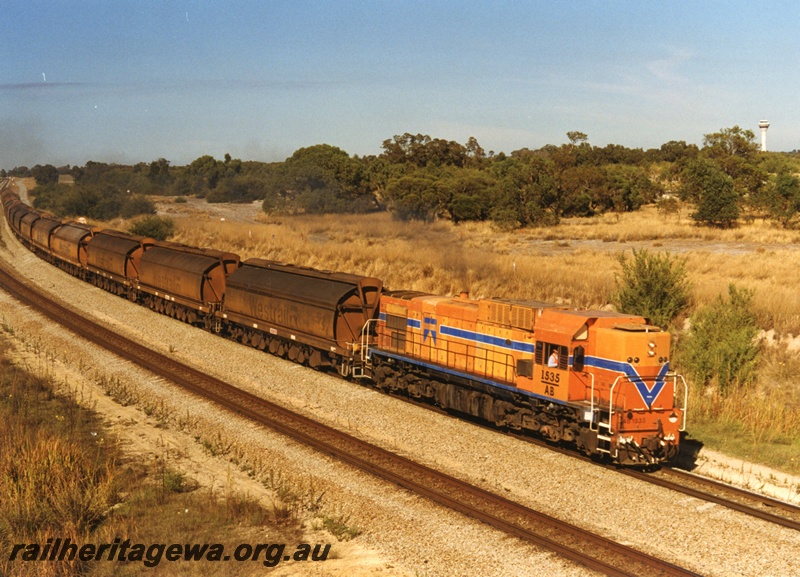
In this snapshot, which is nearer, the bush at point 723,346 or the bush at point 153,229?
the bush at point 723,346

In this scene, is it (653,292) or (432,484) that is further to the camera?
(653,292)

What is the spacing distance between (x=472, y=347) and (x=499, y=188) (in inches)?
2186

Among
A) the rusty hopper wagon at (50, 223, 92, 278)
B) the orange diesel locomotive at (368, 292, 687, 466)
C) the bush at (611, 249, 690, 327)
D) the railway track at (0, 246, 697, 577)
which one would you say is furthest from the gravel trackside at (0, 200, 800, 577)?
the rusty hopper wagon at (50, 223, 92, 278)

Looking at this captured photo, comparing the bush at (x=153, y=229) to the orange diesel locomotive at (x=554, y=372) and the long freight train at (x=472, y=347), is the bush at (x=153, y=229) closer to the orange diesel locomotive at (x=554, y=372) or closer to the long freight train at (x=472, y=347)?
the long freight train at (x=472, y=347)

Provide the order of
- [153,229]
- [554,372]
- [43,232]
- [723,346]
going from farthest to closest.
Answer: [153,229], [43,232], [723,346], [554,372]

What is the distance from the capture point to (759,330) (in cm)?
2319

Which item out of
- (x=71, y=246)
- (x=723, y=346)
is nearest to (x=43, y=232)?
(x=71, y=246)

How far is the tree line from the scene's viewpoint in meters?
64.3

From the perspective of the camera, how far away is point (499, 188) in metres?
72.9

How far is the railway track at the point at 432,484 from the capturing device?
11453 mm

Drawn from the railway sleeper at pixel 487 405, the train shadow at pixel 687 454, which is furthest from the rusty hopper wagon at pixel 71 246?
the train shadow at pixel 687 454

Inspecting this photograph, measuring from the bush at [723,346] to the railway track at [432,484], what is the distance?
10.2 m

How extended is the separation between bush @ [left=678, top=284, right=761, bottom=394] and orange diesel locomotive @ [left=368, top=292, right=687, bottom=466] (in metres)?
1.22

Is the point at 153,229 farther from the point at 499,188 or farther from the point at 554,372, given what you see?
the point at 554,372
